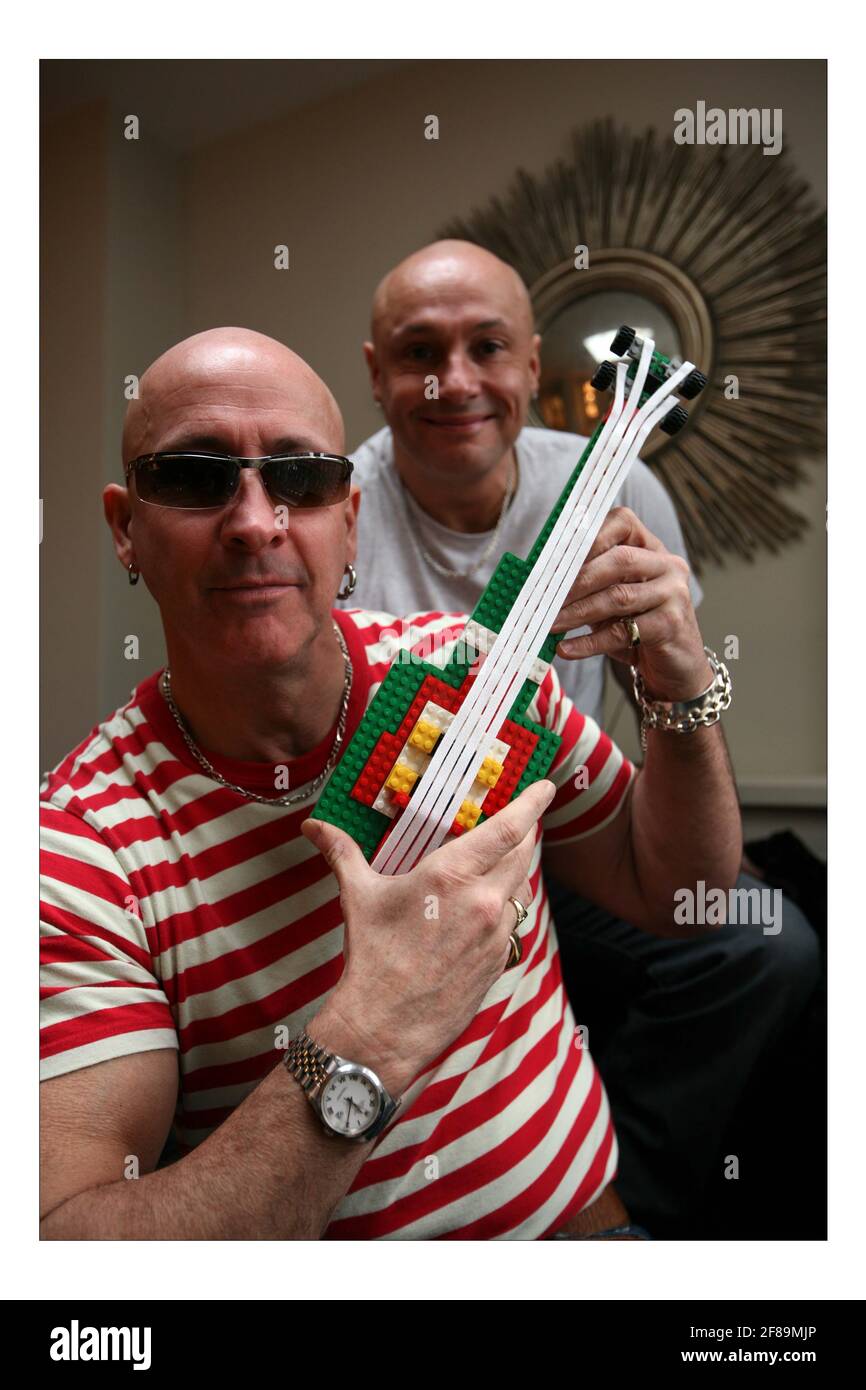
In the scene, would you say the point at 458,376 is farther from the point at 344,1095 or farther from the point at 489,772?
the point at 344,1095

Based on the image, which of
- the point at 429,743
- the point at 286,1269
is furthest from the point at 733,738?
the point at 286,1269

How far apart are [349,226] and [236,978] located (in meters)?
0.94

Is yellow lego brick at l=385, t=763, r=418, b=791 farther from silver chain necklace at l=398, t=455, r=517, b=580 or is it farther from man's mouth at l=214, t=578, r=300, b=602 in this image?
silver chain necklace at l=398, t=455, r=517, b=580

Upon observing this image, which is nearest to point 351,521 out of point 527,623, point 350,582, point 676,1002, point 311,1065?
point 350,582

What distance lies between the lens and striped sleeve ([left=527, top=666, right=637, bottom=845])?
3.27 ft

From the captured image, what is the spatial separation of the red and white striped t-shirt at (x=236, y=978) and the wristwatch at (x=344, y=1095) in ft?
0.56

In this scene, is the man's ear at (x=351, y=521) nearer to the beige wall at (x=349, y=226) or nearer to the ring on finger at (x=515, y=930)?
the beige wall at (x=349, y=226)

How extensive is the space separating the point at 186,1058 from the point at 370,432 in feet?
3.10

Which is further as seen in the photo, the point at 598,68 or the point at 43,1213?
the point at 598,68

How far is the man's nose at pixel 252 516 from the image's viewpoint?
30.1 inches

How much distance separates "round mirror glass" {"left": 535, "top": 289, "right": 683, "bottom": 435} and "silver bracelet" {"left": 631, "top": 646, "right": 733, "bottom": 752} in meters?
0.73

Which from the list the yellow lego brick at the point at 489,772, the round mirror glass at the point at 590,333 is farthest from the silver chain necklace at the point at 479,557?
the yellow lego brick at the point at 489,772

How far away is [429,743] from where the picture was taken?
2.27 feet
